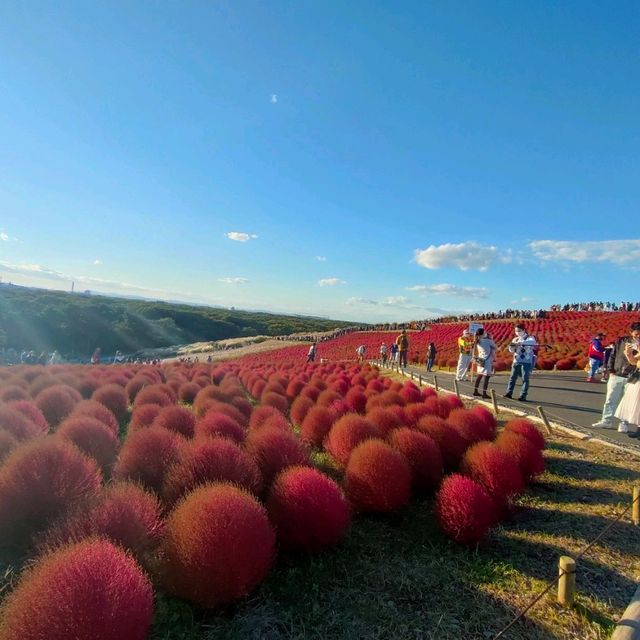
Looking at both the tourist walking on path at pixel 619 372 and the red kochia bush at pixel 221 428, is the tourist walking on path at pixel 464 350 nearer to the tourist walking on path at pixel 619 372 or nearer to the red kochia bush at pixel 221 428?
the tourist walking on path at pixel 619 372

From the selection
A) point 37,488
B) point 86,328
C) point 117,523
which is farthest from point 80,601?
point 86,328

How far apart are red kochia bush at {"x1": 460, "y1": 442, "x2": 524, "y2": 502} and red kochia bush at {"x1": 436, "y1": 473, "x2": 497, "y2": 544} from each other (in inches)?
26.7

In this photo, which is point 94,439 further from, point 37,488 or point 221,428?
point 37,488

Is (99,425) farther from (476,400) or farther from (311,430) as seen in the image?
(476,400)

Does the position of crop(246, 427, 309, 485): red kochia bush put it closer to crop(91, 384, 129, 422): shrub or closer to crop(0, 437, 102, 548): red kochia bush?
crop(0, 437, 102, 548): red kochia bush

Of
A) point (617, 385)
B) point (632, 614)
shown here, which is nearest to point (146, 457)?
point (632, 614)

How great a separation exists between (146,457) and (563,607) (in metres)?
4.25

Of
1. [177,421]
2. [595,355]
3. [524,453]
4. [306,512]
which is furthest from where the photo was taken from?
[595,355]

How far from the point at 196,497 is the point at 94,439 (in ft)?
10.9

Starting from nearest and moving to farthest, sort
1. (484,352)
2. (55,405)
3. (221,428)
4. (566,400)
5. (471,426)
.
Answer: (221,428), (471,426), (55,405), (484,352), (566,400)

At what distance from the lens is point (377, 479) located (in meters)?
→ 4.80

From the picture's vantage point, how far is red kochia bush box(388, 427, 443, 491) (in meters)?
5.67

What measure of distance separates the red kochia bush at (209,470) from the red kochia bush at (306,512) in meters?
0.44

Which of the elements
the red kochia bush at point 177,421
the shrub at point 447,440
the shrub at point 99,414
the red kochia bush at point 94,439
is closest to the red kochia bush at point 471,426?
the shrub at point 447,440
